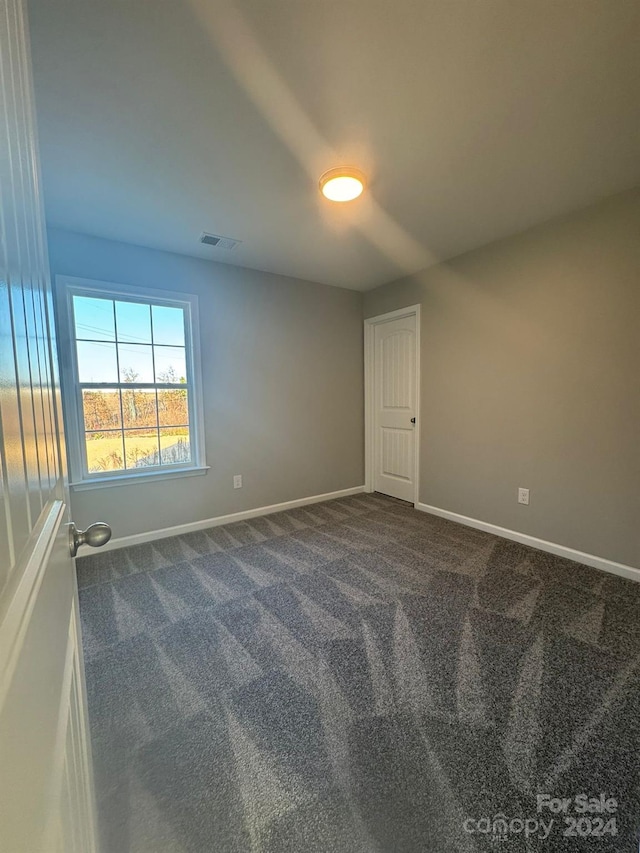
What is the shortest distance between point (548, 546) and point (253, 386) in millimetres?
2859

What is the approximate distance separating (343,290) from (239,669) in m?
3.66

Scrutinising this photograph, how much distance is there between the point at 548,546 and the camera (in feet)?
8.73

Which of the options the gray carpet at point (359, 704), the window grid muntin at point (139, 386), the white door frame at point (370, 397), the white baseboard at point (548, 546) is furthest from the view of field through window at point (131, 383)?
the white baseboard at point (548, 546)

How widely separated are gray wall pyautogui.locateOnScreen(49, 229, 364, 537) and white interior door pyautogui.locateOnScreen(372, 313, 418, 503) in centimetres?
23

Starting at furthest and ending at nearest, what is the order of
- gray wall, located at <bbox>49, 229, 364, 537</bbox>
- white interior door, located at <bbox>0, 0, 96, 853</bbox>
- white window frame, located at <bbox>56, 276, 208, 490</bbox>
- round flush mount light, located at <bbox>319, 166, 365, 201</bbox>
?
gray wall, located at <bbox>49, 229, 364, 537</bbox> → white window frame, located at <bbox>56, 276, 208, 490</bbox> → round flush mount light, located at <bbox>319, 166, 365, 201</bbox> → white interior door, located at <bbox>0, 0, 96, 853</bbox>

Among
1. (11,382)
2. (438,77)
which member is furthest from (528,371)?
(11,382)

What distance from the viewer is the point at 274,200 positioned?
2205 millimetres

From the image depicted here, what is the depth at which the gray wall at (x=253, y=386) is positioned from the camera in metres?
2.79

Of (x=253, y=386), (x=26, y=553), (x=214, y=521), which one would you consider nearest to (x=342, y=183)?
(x=253, y=386)

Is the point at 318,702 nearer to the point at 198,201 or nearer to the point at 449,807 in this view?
the point at 449,807

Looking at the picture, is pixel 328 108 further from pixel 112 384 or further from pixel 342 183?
pixel 112 384

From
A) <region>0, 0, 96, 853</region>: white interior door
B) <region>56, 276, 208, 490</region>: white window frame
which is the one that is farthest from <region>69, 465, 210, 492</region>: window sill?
<region>0, 0, 96, 853</region>: white interior door

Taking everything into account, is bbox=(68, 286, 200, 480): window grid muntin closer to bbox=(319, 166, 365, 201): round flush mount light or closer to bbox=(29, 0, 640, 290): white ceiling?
bbox=(29, 0, 640, 290): white ceiling

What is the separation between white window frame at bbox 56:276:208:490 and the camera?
255cm
